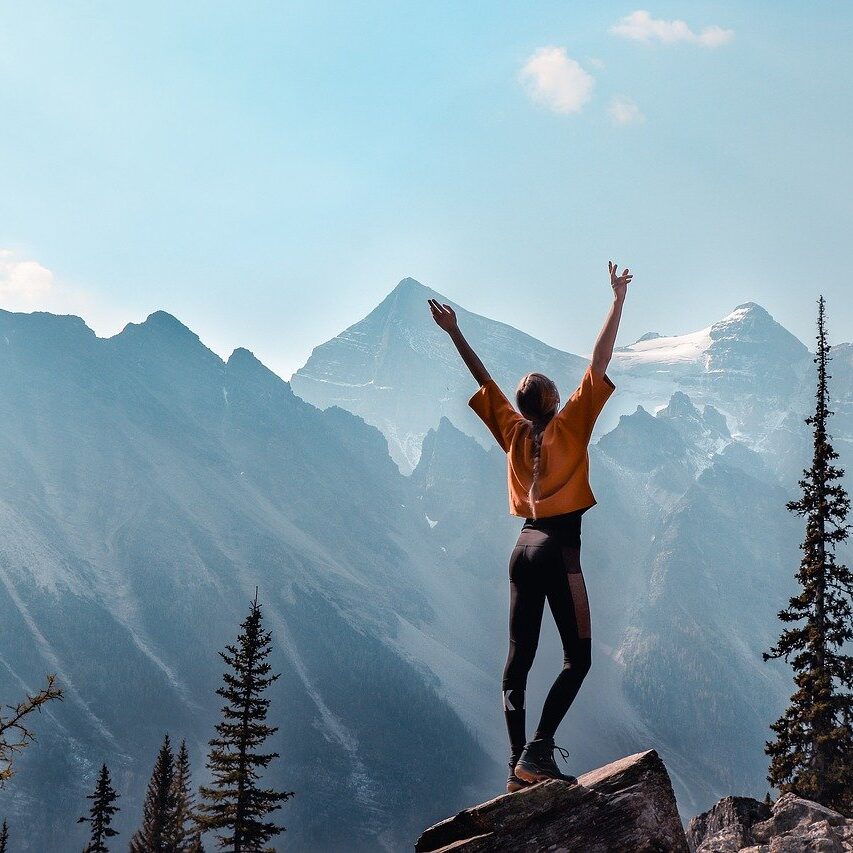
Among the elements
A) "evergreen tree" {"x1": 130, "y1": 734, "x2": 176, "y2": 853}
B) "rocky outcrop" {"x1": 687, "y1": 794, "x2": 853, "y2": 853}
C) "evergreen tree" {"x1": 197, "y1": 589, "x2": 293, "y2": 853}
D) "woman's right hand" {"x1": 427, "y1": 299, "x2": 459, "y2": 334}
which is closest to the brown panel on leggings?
"woman's right hand" {"x1": 427, "y1": 299, "x2": 459, "y2": 334}

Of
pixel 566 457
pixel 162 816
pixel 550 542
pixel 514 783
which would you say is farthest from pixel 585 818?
pixel 162 816

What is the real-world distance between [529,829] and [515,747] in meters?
1.17

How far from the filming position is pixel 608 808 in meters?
9.34

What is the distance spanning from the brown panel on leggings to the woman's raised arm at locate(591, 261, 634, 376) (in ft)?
5.89

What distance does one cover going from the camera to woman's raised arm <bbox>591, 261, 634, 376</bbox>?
10.1 m

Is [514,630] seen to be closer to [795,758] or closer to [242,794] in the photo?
[795,758]

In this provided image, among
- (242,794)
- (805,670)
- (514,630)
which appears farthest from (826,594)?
(514,630)

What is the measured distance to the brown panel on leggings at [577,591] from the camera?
9891mm

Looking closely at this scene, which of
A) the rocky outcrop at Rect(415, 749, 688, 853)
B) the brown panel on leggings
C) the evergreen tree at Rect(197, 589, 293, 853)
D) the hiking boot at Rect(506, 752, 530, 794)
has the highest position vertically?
the evergreen tree at Rect(197, 589, 293, 853)

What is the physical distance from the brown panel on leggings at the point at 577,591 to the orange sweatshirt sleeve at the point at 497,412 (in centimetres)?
136

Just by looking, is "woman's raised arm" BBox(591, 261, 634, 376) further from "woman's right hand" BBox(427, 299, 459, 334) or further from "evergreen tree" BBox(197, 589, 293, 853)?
"evergreen tree" BBox(197, 589, 293, 853)

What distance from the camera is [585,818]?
9.27m

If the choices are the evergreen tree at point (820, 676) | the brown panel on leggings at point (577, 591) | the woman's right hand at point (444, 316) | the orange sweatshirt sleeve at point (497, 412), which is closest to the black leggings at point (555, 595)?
the brown panel on leggings at point (577, 591)

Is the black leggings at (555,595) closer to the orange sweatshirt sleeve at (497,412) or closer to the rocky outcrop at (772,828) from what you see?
the orange sweatshirt sleeve at (497,412)
